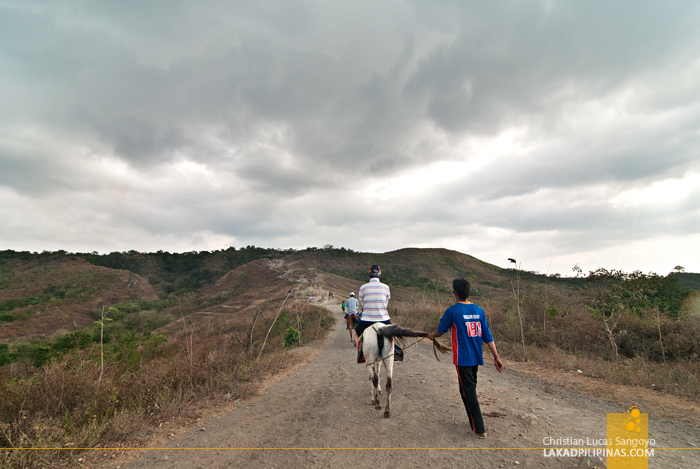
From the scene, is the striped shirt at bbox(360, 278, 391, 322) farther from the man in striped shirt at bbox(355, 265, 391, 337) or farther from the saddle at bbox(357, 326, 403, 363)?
the saddle at bbox(357, 326, 403, 363)

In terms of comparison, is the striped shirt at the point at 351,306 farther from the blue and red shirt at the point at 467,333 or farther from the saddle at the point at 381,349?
the blue and red shirt at the point at 467,333

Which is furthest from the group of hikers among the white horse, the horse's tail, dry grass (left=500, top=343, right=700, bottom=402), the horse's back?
dry grass (left=500, top=343, right=700, bottom=402)

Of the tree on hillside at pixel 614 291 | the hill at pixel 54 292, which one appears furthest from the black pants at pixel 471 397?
the hill at pixel 54 292

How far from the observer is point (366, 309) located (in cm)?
627

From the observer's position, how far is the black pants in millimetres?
4153

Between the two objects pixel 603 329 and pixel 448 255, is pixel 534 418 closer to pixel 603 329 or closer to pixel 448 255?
pixel 603 329

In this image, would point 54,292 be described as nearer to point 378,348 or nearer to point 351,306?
point 351,306

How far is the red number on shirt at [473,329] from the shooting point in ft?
14.0

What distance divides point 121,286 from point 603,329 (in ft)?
232

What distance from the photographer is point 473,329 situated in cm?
429

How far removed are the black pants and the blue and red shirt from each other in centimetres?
15

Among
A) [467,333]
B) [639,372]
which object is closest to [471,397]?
[467,333]

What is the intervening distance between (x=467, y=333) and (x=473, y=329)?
10 centimetres

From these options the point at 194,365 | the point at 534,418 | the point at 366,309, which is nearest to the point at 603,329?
the point at 534,418
